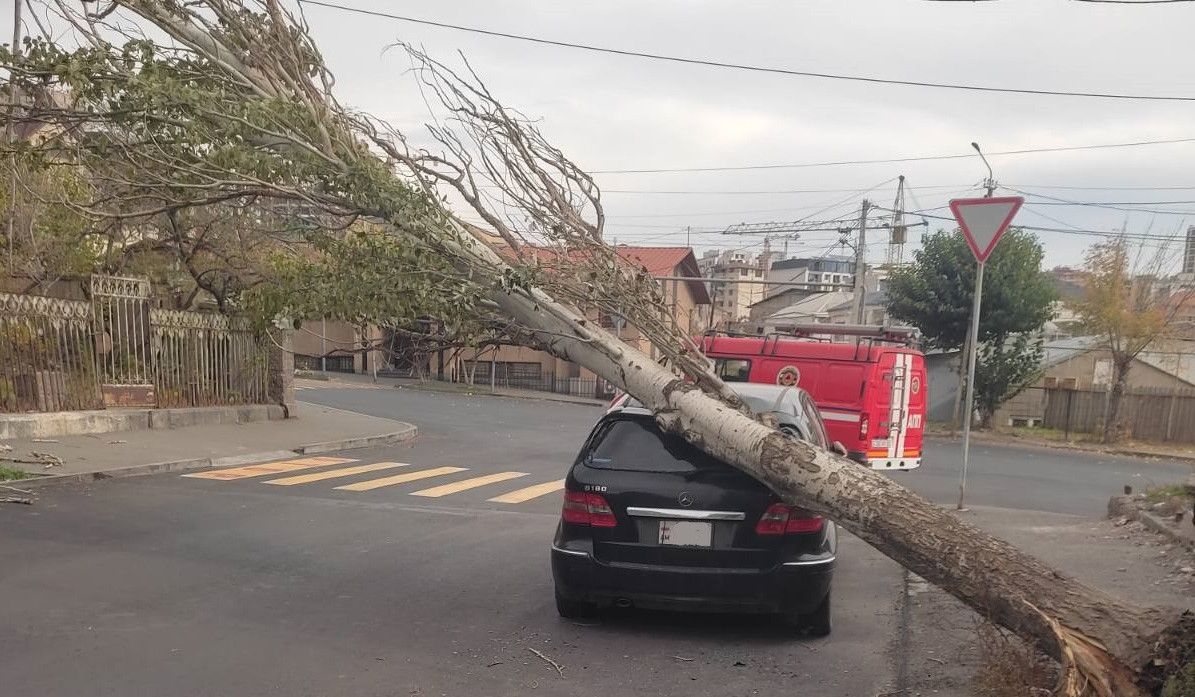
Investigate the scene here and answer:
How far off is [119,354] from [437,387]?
82.6 feet

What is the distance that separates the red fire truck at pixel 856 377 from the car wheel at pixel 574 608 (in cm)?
713

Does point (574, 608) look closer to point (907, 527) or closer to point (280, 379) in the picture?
point (907, 527)

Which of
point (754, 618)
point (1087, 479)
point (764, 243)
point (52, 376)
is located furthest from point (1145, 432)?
point (52, 376)

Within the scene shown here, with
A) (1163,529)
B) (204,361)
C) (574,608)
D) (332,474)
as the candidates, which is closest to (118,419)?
(204,361)

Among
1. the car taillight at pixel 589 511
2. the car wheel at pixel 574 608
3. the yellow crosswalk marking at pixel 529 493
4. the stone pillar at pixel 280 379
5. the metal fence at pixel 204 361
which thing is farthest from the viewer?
the stone pillar at pixel 280 379

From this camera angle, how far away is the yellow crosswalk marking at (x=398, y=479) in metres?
11.8

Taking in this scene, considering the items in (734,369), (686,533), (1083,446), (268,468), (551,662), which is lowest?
(1083,446)

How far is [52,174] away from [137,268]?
328 cm

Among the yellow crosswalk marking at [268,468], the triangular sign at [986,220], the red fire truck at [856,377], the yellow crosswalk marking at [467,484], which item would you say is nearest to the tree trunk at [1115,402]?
the red fire truck at [856,377]

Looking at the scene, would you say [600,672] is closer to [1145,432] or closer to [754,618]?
[754,618]

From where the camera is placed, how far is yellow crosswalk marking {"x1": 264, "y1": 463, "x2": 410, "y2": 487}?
1205cm

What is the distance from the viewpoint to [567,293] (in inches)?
256

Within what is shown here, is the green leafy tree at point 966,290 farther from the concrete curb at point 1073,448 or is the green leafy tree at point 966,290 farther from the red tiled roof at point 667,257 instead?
the red tiled roof at point 667,257

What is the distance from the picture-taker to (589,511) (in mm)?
5523
